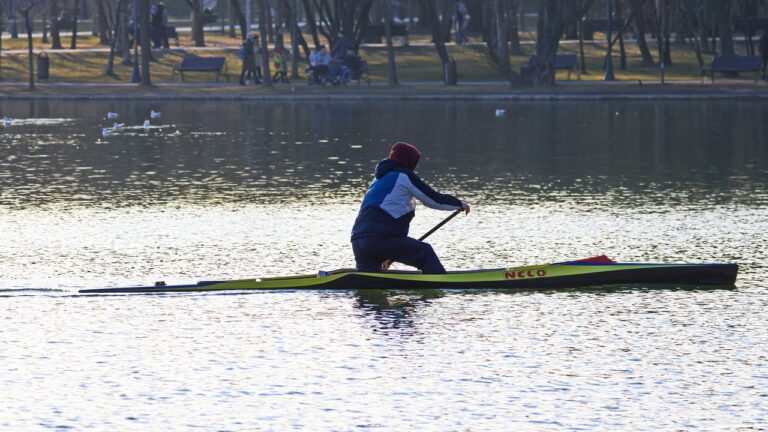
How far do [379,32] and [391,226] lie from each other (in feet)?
174

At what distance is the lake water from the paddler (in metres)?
0.33

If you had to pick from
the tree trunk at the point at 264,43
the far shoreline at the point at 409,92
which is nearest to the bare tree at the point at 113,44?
the far shoreline at the point at 409,92

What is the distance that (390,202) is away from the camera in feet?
44.5

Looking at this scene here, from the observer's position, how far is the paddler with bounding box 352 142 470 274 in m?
13.5

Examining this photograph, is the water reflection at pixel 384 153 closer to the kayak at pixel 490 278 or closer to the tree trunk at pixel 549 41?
the tree trunk at pixel 549 41

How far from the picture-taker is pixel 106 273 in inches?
577

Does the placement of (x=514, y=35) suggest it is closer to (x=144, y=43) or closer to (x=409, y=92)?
(x=409, y=92)

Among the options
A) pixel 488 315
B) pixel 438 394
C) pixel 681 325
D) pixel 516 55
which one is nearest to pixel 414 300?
pixel 488 315

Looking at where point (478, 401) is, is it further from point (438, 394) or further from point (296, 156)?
point (296, 156)

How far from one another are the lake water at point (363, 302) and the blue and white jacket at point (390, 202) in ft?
1.89

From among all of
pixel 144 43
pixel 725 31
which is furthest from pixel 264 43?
pixel 725 31

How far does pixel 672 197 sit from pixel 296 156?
9.04m

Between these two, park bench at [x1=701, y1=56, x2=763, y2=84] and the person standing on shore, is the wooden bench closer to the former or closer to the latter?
park bench at [x1=701, y1=56, x2=763, y2=84]

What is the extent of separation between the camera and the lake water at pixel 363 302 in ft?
31.3
